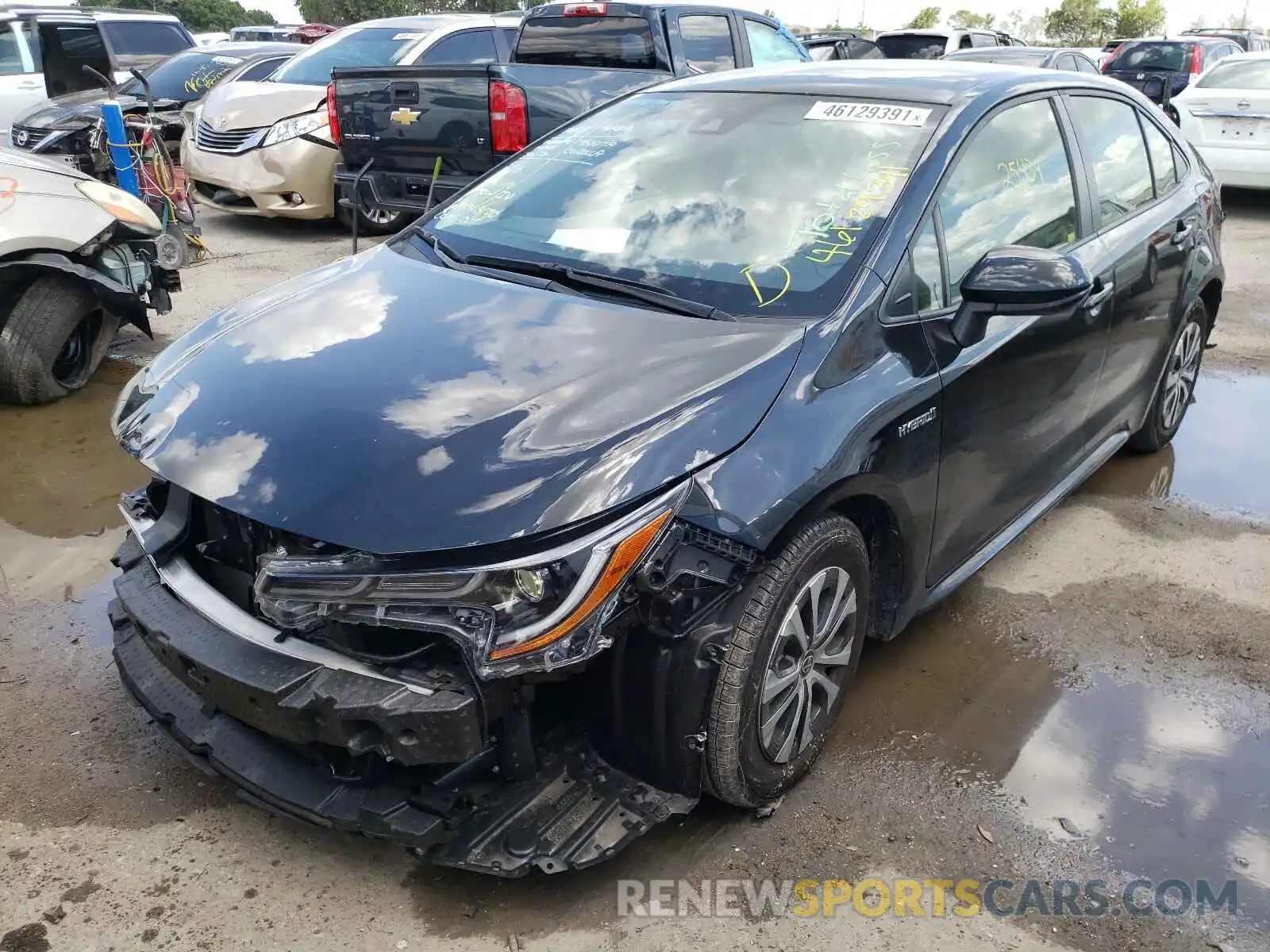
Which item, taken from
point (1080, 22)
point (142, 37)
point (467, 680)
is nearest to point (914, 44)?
point (142, 37)

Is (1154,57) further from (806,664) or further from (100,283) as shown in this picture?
(806,664)

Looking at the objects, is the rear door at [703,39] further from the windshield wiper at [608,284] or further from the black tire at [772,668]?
the black tire at [772,668]

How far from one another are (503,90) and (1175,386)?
191 inches

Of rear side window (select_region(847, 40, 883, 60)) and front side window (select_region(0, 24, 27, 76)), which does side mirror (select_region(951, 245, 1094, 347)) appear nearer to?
rear side window (select_region(847, 40, 883, 60))

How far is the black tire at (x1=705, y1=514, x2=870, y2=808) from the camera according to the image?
224cm

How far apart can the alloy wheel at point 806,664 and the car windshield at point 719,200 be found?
0.69 meters

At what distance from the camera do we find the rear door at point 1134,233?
3.62 meters

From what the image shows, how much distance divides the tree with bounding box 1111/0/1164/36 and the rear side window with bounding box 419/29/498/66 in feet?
173

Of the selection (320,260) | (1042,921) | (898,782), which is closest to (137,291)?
(320,260)

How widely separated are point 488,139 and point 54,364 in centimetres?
338

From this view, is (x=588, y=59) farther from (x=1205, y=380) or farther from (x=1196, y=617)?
(x=1196, y=617)

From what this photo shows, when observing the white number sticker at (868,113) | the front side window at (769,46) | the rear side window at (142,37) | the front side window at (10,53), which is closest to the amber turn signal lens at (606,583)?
the white number sticker at (868,113)

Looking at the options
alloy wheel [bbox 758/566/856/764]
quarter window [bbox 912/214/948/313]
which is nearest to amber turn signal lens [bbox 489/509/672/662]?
alloy wheel [bbox 758/566/856/764]

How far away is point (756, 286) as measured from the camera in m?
2.65
